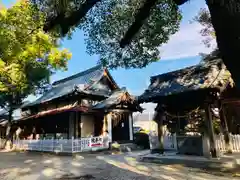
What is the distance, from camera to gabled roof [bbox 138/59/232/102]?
9508mm

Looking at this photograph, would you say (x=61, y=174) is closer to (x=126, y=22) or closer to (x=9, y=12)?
(x=126, y=22)

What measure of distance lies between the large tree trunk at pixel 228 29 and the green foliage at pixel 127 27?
458cm

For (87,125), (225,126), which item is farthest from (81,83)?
(225,126)

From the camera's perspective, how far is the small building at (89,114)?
18.1 m

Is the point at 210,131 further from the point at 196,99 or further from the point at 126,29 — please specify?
the point at 126,29

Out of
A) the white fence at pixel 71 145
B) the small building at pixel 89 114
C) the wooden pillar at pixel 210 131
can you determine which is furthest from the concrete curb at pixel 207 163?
the small building at pixel 89 114

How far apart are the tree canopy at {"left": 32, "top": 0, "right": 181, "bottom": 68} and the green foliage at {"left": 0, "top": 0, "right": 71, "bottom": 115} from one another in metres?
6.81

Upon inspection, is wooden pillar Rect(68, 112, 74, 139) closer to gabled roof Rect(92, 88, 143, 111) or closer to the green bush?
gabled roof Rect(92, 88, 143, 111)

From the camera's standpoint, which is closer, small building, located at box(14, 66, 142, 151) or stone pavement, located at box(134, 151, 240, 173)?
stone pavement, located at box(134, 151, 240, 173)

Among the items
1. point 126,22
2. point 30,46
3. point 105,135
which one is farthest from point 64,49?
point 126,22

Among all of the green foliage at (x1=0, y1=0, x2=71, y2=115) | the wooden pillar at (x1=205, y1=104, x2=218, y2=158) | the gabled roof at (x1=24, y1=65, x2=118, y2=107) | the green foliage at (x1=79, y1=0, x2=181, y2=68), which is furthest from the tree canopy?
the gabled roof at (x1=24, y1=65, x2=118, y2=107)

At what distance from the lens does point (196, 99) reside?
10375mm

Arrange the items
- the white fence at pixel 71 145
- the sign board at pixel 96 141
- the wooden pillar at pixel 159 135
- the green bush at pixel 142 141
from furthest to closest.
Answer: the green bush at pixel 142 141
the sign board at pixel 96 141
the white fence at pixel 71 145
the wooden pillar at pixel 159 135

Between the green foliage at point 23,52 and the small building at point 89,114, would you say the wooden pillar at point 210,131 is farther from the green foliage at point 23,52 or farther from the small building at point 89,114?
the green foliage at point 23,52
